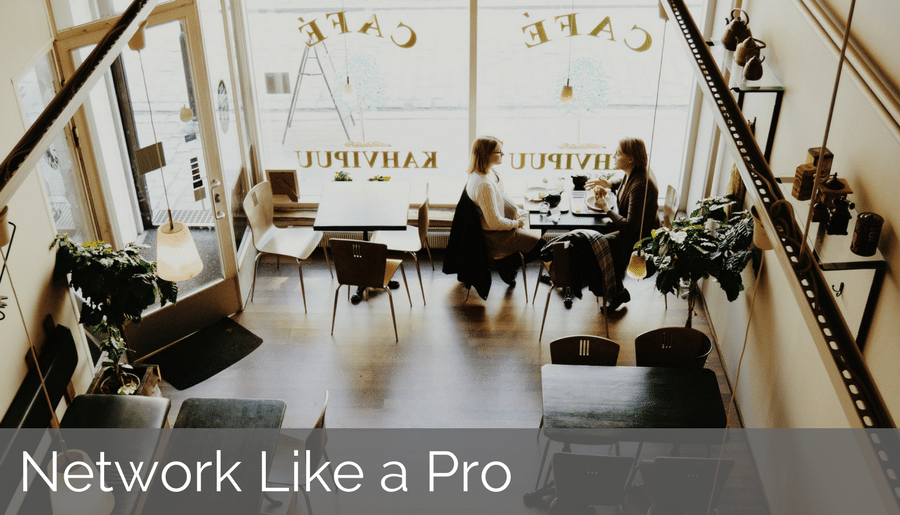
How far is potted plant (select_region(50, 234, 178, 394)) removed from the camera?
418 centimetres

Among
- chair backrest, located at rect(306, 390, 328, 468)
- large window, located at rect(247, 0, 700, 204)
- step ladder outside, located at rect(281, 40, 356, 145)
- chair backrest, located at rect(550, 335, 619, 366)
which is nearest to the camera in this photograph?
chair backrest, located at rect(306, 390, 328, 468)

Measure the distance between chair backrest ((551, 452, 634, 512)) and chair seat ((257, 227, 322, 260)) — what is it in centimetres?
335

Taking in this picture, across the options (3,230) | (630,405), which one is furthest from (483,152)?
(3,230)

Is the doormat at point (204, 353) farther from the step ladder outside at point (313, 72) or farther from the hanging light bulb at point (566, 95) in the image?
the hanging light bulb at point (566, 95)

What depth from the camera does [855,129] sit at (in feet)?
10.6

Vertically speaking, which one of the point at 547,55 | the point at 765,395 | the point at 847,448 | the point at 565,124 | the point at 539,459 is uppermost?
the point at 547,55

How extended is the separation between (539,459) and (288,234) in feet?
10.5

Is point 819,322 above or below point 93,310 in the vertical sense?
above

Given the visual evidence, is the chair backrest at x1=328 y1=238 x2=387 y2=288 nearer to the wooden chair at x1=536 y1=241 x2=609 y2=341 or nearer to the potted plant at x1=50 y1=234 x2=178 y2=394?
the wooden chair at x1=536 y1=241 x2=609 y2=341

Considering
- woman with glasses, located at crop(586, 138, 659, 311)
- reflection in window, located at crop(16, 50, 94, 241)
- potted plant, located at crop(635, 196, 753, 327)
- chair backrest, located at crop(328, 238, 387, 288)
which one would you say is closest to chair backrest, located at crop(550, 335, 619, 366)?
potted plant, located at crop(635, 196, 753, 327)

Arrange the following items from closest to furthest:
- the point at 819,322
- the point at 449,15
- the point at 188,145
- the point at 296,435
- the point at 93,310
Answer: the point at 819,322
the point at 93,310
the point at 296,435
the point at 188,145
the point at 449,15

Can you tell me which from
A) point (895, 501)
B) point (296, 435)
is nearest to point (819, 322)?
point (895, 501)

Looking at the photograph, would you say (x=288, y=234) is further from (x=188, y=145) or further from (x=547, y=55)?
(x=547, y=55)

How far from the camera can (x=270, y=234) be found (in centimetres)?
637
